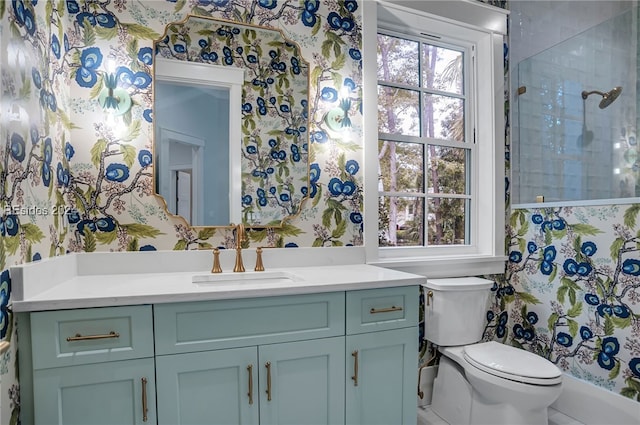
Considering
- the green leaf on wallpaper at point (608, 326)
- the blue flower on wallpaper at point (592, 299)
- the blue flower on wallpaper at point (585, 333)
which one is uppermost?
the blue flower on wallpaper at point (592, 299)

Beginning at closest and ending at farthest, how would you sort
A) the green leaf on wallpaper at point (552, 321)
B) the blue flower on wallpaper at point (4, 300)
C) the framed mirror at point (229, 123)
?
1. the blue flower on wallpaper at point (4, 300)
2. the framed mirror at point (229, 123)
3. the green leaf on wallpaper at point (552, 321)

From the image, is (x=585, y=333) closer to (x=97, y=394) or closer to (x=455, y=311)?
(x=455, y=311)

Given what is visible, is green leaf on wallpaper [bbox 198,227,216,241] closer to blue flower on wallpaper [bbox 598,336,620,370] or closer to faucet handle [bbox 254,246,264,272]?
faucet handle [bbox 254,246,264,272]

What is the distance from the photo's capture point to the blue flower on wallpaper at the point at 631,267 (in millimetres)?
1748

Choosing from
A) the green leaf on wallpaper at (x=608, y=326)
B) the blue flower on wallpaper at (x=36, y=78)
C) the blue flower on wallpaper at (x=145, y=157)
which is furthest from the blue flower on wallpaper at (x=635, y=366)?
the blue flower on wallpaper at (x=36, y=78)

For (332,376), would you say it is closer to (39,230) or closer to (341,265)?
(341,265)

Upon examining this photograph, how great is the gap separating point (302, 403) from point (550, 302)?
1.67 metres

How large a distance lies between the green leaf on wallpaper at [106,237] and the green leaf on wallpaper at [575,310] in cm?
242

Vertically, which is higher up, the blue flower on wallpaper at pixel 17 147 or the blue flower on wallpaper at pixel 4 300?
the blue flower on wallpaper at pixel 17 147

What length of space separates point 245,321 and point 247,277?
0.35m

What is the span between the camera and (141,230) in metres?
1.61

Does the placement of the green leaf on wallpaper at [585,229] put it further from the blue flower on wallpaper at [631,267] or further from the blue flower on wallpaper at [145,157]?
the blue flower on wallpaper at [145,157]

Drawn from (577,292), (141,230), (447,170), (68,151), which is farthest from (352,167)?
(577,292)

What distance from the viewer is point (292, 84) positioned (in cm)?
186
